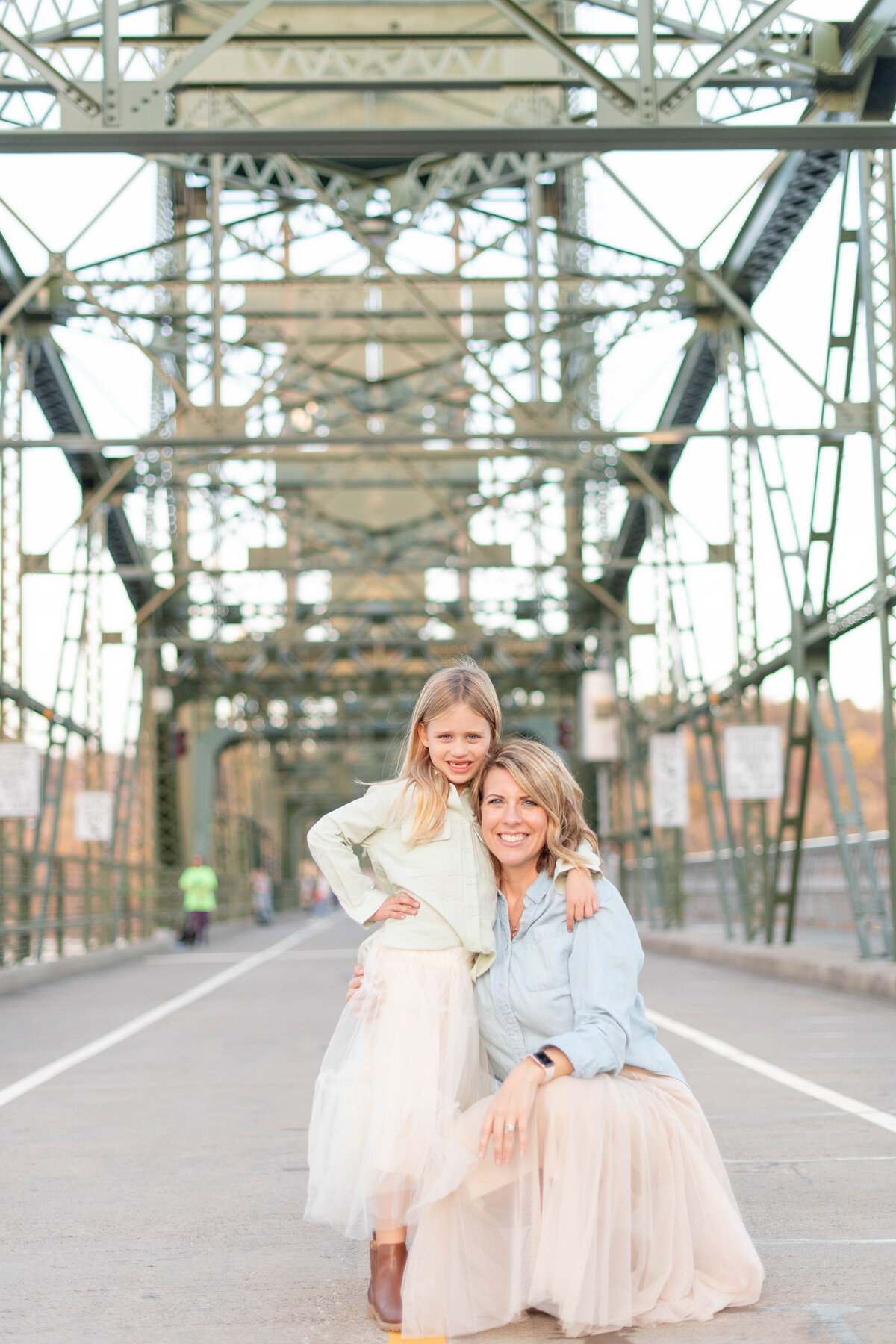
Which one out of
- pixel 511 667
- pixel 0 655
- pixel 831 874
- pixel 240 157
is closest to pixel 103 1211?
pixel 0 655

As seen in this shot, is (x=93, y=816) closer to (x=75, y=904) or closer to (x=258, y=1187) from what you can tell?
(x=75, y=904)

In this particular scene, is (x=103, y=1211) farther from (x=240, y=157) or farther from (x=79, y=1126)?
(x=240, y=157)

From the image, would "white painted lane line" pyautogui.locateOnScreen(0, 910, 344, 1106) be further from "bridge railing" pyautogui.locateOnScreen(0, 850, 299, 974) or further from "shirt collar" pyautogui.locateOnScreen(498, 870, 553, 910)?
"shirt collar" pyautogui.locateOnScreen(498, 870, 553, 910)

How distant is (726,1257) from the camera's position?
13.8 feet

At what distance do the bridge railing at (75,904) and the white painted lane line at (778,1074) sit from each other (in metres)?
9.02

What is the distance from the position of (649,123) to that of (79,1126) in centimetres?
658

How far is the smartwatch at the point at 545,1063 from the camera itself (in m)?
3.97

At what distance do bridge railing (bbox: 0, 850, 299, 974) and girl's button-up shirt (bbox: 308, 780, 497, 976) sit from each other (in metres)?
14.2

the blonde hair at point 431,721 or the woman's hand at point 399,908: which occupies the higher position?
the blonde hair at point 431,721

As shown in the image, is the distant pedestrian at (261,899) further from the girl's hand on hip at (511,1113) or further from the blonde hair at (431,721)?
the girl's hand on hip at (511,1113)

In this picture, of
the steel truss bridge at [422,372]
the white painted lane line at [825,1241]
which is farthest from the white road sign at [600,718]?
the white painted lane line at [825,1241]

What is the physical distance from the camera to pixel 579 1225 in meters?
3.95

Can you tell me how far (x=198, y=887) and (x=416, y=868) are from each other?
2505 centimetres

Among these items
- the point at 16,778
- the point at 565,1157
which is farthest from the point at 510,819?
the point at 16,778
